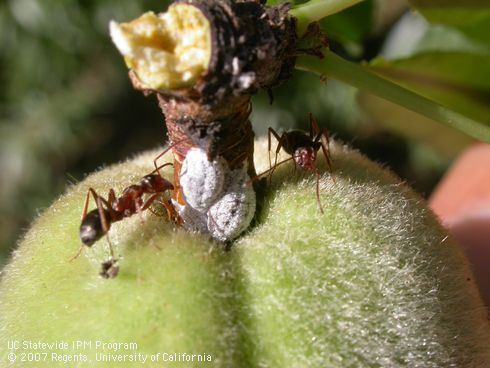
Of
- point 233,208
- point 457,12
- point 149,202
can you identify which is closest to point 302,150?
point 233,208

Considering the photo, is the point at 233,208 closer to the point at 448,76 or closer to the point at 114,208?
the point at 114,208

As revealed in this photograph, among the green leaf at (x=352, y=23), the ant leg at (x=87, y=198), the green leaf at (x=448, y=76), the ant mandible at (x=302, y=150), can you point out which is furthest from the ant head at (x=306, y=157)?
the green leaf at (x=352, y=23)

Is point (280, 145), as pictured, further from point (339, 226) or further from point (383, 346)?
point (383, 346)

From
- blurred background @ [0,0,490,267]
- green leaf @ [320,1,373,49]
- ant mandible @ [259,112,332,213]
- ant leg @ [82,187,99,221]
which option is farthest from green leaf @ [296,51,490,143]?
blurred background @ [0,0,490,267]

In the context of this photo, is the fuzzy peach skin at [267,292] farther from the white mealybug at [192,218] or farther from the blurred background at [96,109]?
the blurred background at [96,109]

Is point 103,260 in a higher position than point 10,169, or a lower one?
higher

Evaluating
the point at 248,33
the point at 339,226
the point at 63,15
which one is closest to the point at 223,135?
the point at 248,33

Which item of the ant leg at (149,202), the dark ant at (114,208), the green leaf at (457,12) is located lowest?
the green leaf at (457,12)
